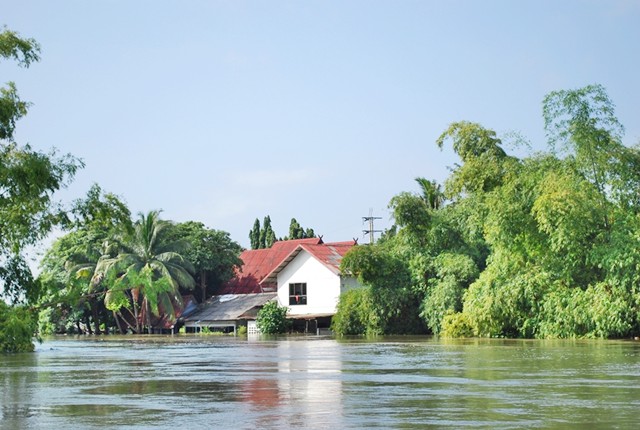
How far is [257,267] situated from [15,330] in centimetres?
4336

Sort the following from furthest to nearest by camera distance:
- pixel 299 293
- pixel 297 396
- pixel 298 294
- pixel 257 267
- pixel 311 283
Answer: pixel 257 267, pixel 298 294, pixel 299 293, pixel 311 283, pixel 297 396

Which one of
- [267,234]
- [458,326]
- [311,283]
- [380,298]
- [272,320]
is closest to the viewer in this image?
[458,326]

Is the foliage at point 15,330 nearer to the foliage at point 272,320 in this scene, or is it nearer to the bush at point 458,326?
the bush at point 458,326

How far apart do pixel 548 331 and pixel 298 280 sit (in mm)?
27059

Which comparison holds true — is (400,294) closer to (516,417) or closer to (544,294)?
(544,294)

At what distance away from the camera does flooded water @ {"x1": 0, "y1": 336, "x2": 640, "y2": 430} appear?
11.1m

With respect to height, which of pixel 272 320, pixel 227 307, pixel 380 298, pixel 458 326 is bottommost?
pixel 458 326

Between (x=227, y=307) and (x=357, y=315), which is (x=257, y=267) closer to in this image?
(x=227, y=307)

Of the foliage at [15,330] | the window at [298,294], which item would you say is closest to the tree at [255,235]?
the window at [298,294]

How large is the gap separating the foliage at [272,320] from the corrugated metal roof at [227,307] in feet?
6.63

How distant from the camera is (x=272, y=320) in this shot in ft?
213

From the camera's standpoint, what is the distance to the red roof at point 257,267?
252 feet

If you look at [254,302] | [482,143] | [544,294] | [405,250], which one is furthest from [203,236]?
[544,294]

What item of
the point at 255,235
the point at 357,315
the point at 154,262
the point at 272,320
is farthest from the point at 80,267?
the point at 255,235
